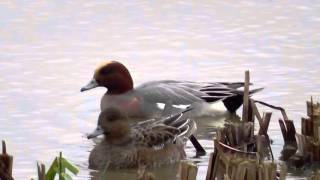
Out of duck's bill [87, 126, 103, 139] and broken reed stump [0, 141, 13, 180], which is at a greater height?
broken reed stump [0, 141, 13, 180]

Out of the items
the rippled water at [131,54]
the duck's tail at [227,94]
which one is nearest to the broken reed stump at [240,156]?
the rippled water at [131,54]

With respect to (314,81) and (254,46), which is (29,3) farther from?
(314,81)

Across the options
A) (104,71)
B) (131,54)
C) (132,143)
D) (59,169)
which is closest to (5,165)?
(59,169)

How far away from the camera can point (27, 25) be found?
11.2 metres

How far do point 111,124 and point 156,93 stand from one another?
1.78m

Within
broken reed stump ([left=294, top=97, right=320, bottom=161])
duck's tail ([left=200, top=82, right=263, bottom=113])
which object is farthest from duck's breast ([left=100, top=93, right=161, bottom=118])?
broken reed stump ([left=294, top=97, right=320, bottom=161])

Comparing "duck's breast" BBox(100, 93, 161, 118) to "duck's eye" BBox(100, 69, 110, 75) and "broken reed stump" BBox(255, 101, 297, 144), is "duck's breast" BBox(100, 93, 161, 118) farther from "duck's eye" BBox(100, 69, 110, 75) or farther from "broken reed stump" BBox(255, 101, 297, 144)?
"broken reed stump" BBox(255, 101, 297, 144)

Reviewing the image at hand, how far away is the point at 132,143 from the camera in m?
8.01

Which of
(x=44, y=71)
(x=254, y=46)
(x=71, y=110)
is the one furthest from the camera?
(x=254, y=46)

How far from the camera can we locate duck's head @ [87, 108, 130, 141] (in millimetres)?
7807

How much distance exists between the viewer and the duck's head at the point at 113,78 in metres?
9.55

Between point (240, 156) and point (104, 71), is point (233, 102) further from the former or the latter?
point (240, 156)

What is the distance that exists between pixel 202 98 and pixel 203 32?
1441 mm

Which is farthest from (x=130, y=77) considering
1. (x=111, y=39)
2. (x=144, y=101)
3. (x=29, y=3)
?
(x=29, y=3)
